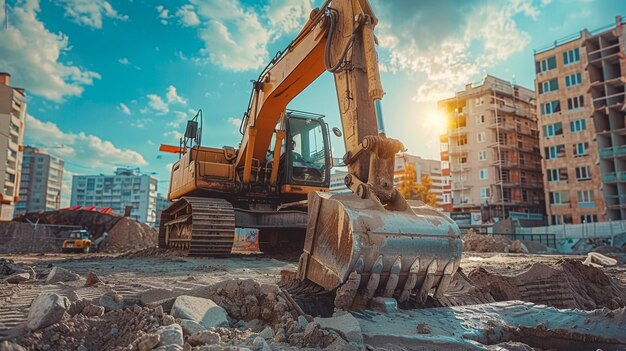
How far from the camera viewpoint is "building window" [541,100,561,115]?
133ft

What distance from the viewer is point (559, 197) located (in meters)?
39.8

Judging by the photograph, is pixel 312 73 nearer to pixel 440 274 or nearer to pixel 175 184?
pixel 440 274

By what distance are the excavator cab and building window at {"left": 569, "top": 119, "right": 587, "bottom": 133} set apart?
3743 cm

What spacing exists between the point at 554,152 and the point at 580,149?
224 centimetres

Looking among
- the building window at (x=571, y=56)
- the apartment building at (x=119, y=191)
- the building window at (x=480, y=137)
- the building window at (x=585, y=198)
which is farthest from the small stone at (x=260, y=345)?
the apartment building at (x=119, y=191)

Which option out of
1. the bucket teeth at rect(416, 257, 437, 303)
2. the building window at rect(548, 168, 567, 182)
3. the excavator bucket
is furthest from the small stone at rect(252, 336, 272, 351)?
the building window at rect(548, 168, 567, 182)

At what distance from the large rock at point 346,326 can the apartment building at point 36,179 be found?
4404 inches

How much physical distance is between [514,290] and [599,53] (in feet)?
137

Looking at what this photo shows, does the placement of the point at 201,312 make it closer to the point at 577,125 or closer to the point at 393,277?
the point at 393,277

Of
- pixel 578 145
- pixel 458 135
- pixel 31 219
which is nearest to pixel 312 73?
pixel 31 219

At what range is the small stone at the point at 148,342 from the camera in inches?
90.7

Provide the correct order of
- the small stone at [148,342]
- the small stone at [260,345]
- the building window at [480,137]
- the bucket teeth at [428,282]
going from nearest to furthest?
the small stone at [148,342]
the small stone at [260,345]
the bucket teeth at [428,282]
the building window at [480,137]

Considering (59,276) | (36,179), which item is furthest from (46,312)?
(36,179)

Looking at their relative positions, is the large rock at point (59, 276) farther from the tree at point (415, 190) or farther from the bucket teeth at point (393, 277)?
the tree at point (415, 190)
